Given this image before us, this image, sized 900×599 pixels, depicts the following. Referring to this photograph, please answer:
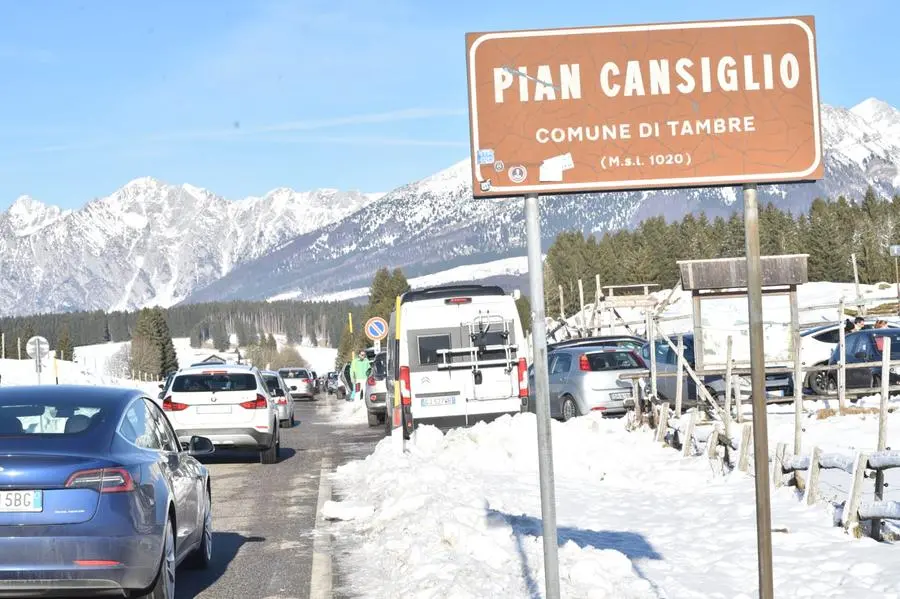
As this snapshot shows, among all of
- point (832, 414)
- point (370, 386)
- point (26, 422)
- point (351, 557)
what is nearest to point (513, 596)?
point (351, 557)

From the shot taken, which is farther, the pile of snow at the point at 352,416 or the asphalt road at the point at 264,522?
the pile of snow at the point at 352,416

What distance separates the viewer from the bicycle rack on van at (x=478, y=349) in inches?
736

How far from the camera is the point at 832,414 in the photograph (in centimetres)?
2200

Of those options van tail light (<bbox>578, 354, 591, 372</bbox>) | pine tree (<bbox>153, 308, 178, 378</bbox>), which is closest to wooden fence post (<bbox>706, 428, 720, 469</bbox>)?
van tail light (<bbox>578, 354, 591, 372</bbox>)

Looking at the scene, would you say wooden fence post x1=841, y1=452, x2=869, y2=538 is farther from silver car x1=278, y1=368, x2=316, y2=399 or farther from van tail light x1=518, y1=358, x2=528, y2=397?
silver car x1=278, y1=368, x2=316, y2=399

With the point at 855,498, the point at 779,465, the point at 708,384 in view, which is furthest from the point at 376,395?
the point at 855,498

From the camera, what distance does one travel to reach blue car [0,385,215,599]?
283 inches

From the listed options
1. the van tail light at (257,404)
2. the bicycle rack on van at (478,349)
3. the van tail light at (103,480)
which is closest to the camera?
the van tail light at (103,480)

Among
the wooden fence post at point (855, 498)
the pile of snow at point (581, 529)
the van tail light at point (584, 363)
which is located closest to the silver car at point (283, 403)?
the van tail light at point (584, 363)

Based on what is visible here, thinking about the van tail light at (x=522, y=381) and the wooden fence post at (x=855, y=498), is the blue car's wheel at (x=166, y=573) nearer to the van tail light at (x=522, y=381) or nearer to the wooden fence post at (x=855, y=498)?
the wooden fence post at (x=855, y=498)

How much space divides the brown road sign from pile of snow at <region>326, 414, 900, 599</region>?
9.85 ft

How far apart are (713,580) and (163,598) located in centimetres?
377

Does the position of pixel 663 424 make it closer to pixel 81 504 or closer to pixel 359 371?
pixel 81 504

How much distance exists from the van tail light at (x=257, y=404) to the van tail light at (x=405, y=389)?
245cm
